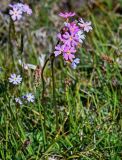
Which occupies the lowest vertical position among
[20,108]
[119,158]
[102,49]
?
[119,158]

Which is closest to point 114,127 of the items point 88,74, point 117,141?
point 117,141

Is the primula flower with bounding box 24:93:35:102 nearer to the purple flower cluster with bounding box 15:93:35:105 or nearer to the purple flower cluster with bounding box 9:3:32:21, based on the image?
the purple flower cluster with bounding box 15:93:35:105

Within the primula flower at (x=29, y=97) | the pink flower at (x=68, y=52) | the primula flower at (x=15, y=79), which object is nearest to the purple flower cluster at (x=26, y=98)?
the primula flower at (x=29, y=97)

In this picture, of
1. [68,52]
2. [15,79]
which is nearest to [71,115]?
[15,79]

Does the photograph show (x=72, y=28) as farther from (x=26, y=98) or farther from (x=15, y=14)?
(x=26, y=98)

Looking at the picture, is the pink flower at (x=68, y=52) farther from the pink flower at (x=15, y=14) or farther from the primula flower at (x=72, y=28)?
the pink flower at (x=15, y=14)

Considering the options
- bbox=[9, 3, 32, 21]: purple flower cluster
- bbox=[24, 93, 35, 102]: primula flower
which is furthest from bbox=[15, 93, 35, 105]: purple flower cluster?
bbox=[9, 3, 32, 21]: purple flower cluster

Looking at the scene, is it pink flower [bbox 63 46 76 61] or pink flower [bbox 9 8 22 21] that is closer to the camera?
pink flower [bbox 63 46 76 61]

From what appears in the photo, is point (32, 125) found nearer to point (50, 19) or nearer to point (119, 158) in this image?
point (119, 158)
